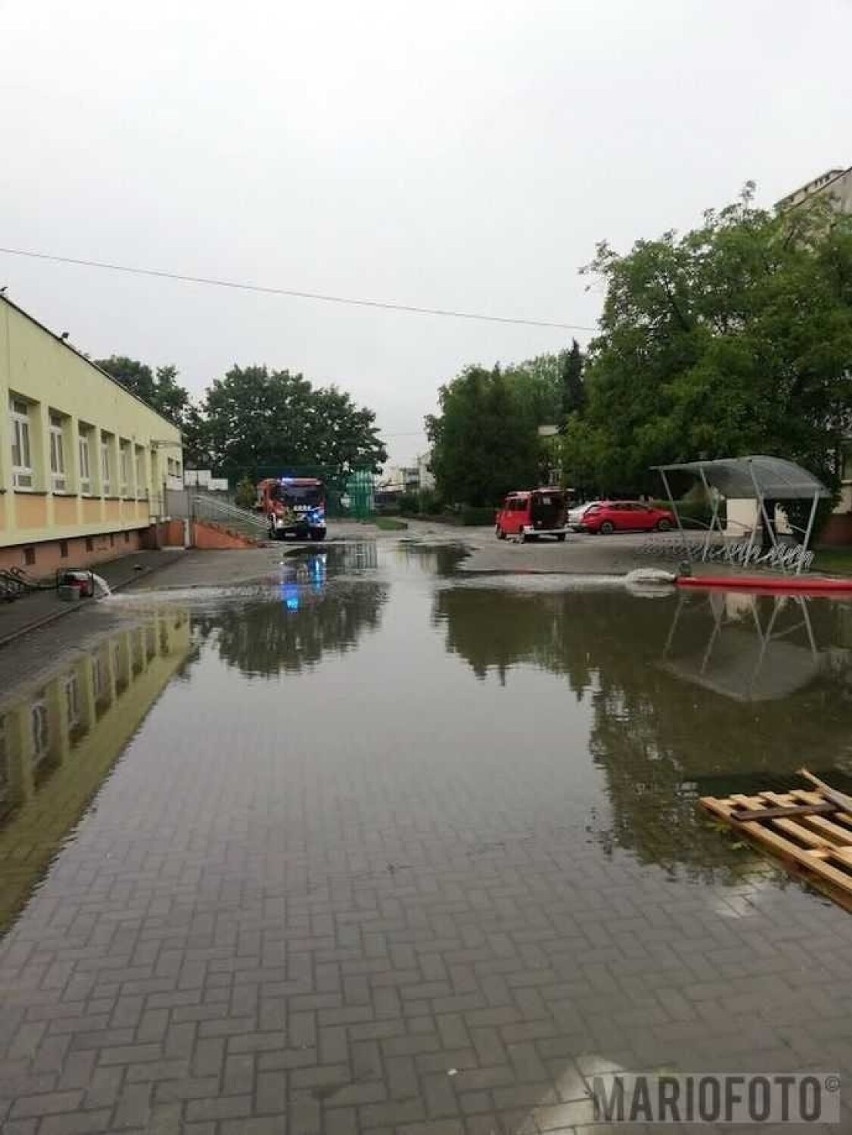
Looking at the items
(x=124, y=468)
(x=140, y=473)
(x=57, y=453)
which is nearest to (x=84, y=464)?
(x=57, y=453)

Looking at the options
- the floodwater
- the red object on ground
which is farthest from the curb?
the red object on ground

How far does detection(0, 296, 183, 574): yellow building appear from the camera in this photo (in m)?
18.4

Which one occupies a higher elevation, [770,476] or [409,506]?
[770,476]

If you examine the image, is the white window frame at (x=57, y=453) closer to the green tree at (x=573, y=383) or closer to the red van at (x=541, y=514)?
the red van at (x=541, y=514)

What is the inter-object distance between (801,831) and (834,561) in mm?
20033

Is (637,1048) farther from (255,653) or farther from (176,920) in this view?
(255,653)

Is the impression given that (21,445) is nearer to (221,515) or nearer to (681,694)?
(681,694)

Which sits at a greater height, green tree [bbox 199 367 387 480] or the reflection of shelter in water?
green tree [bbox 199 367 387 480]

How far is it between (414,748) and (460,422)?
54.5 metres

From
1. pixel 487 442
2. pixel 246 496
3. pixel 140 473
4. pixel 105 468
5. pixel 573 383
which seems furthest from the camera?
pixel 573 383

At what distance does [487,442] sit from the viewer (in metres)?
60.0

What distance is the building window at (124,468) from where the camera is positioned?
29.9 meters

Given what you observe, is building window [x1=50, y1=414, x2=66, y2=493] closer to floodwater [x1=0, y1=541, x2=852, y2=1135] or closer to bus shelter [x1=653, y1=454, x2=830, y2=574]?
floodwater [x1=0, y1=541, x2=852, y2=1135]

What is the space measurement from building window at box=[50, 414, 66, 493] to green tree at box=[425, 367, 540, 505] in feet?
127
